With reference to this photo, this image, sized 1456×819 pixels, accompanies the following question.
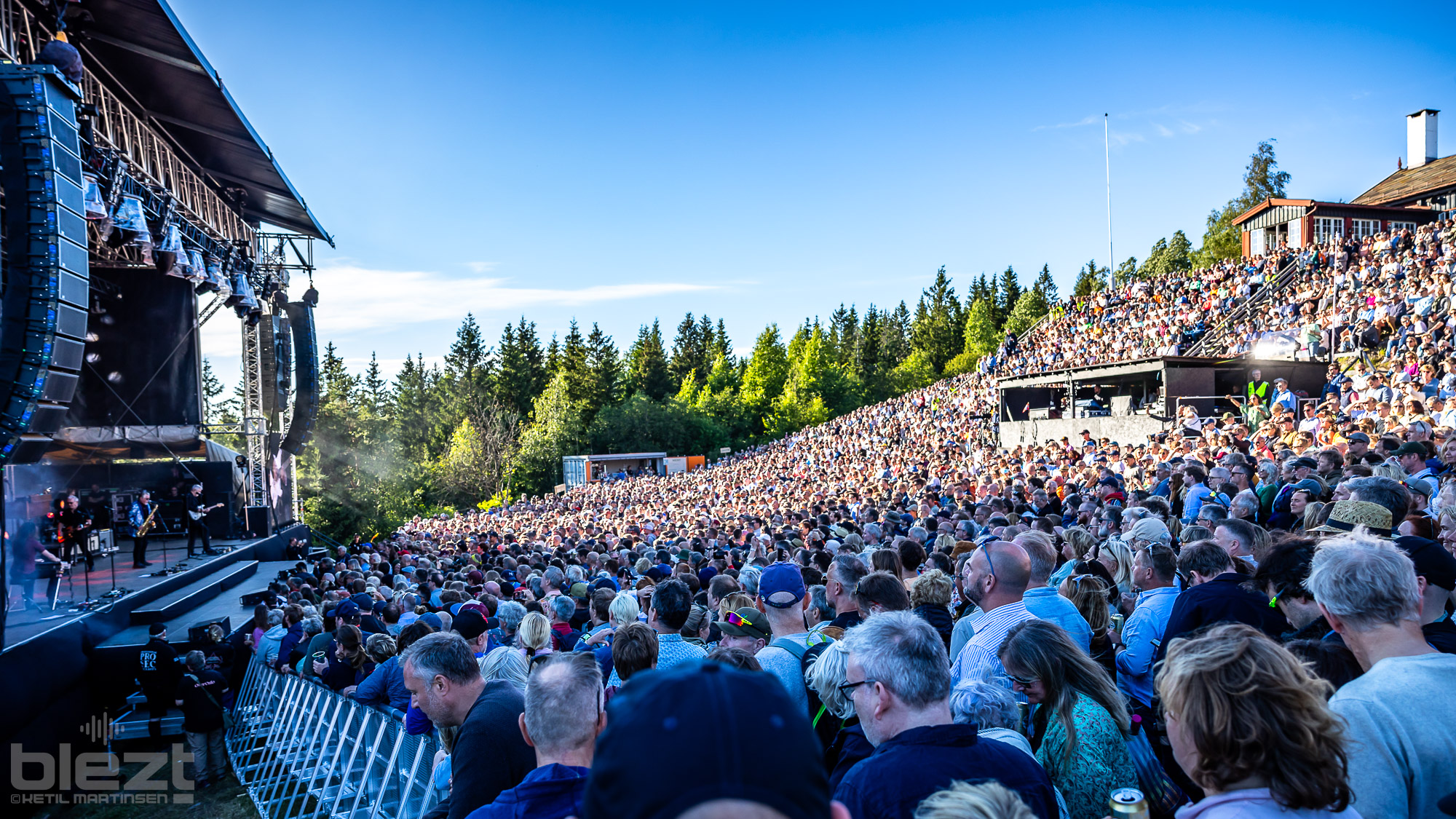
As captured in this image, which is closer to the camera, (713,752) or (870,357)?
(713,752)

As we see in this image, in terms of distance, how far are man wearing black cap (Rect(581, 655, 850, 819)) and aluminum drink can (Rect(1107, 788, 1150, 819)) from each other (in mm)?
1195

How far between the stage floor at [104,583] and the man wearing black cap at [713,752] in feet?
31.6

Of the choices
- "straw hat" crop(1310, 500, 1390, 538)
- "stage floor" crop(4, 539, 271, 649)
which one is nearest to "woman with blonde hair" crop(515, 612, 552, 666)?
"straw hat" crop(1310, 500, 1390, 538)

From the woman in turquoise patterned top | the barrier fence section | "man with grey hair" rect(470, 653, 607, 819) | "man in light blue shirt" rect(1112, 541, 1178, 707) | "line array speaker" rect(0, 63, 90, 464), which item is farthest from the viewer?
"line array speaker" rect(0, 63, 90, 464)

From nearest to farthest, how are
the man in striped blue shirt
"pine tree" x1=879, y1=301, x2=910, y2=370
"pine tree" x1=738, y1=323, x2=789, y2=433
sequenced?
the man in striped blue shirt, "pine tree" x1=738, y1=323, x2=789, y2=433, "pine tree" x1=879, y1=301, x2=910, y2=370

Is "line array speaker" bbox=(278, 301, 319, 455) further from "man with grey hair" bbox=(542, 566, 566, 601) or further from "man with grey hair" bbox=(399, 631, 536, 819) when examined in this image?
"man with grey hair" bbox=(399, 631, 536, 819)

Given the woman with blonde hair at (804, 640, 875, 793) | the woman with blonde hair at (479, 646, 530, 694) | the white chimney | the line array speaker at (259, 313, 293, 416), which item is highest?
the white chimney

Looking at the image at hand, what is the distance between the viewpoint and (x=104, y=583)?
1181 cm

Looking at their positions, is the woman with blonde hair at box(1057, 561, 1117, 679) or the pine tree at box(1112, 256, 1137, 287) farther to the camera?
the pine tree at box(1112, 256, 1137, 287)

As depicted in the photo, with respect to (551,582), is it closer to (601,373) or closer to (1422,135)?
(1422,135)

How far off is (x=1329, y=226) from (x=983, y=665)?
106ft

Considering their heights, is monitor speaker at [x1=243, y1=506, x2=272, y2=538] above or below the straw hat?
below

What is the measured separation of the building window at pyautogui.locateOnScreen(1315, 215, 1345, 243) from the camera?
27859 mm

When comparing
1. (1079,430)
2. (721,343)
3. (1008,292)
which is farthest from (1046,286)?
(1079,430)
